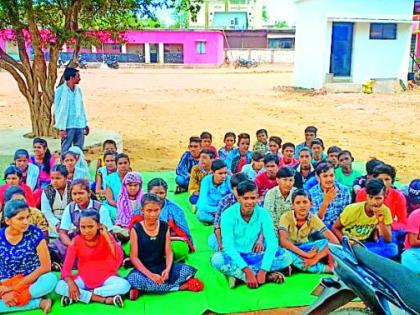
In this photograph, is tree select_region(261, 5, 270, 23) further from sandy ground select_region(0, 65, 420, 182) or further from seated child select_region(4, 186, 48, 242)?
seated child select_region(4, 186, 48, 242)

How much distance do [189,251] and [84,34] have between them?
18.9ft

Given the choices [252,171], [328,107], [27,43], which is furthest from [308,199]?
[328,107]

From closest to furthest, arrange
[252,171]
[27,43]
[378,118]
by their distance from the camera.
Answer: [252,171], [27,43], [378,118]

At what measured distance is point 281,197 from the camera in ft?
16.2

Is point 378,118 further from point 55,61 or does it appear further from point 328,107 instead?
point 55,61

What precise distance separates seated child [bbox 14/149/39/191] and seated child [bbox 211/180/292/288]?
100 inches

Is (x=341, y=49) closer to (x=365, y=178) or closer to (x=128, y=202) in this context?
(x=365, y=178)

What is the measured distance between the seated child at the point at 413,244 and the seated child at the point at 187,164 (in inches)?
138

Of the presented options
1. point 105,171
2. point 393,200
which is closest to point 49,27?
point 105,171

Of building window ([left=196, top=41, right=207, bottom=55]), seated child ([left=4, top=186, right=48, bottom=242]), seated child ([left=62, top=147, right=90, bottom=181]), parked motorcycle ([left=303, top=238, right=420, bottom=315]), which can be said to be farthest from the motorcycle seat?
building window ([left=196, top=41, right=207, bottom=55])

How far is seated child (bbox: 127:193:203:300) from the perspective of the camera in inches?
160

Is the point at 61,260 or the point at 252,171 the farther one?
the point at 252,171

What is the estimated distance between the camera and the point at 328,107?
17719 mm

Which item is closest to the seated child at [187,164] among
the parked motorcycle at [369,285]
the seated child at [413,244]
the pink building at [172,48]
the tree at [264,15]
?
the seated child at [413,244]
